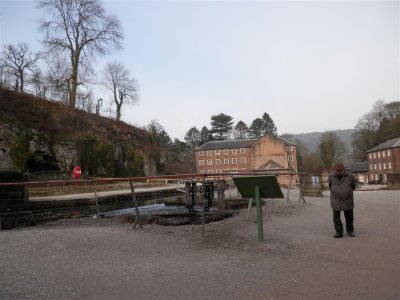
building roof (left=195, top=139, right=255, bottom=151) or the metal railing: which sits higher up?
building roof (left=195, top=139, right=255, bottom=151)

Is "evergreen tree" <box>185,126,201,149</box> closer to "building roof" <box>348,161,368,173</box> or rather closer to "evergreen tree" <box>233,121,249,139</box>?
"evergreen tree" <box>233,121,249,139</box>

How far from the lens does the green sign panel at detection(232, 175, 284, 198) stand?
704 centimetres

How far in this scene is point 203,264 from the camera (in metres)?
5.62

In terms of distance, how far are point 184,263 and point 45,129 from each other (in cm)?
3317

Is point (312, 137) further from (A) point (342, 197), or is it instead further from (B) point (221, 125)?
(A) point (342, 197)

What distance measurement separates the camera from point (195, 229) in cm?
864

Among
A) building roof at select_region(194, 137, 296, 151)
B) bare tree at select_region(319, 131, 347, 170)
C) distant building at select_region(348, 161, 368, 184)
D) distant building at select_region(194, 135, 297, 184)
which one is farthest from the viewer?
bare tree at select_region(319, 131, 347, 170)

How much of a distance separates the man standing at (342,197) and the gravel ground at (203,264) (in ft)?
1.04

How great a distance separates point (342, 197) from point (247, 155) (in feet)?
256

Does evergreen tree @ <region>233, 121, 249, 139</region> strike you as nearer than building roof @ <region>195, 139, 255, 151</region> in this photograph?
No

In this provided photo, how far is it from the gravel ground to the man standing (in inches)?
12.5

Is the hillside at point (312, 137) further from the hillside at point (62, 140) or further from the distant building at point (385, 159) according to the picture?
the hillside at point (62, 140)

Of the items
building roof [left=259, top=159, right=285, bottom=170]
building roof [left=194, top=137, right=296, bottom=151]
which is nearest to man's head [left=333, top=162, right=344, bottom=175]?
building roof [left=259, top=159, right=285, bottom=170]

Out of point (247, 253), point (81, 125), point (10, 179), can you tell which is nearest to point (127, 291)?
point (247, 253)
